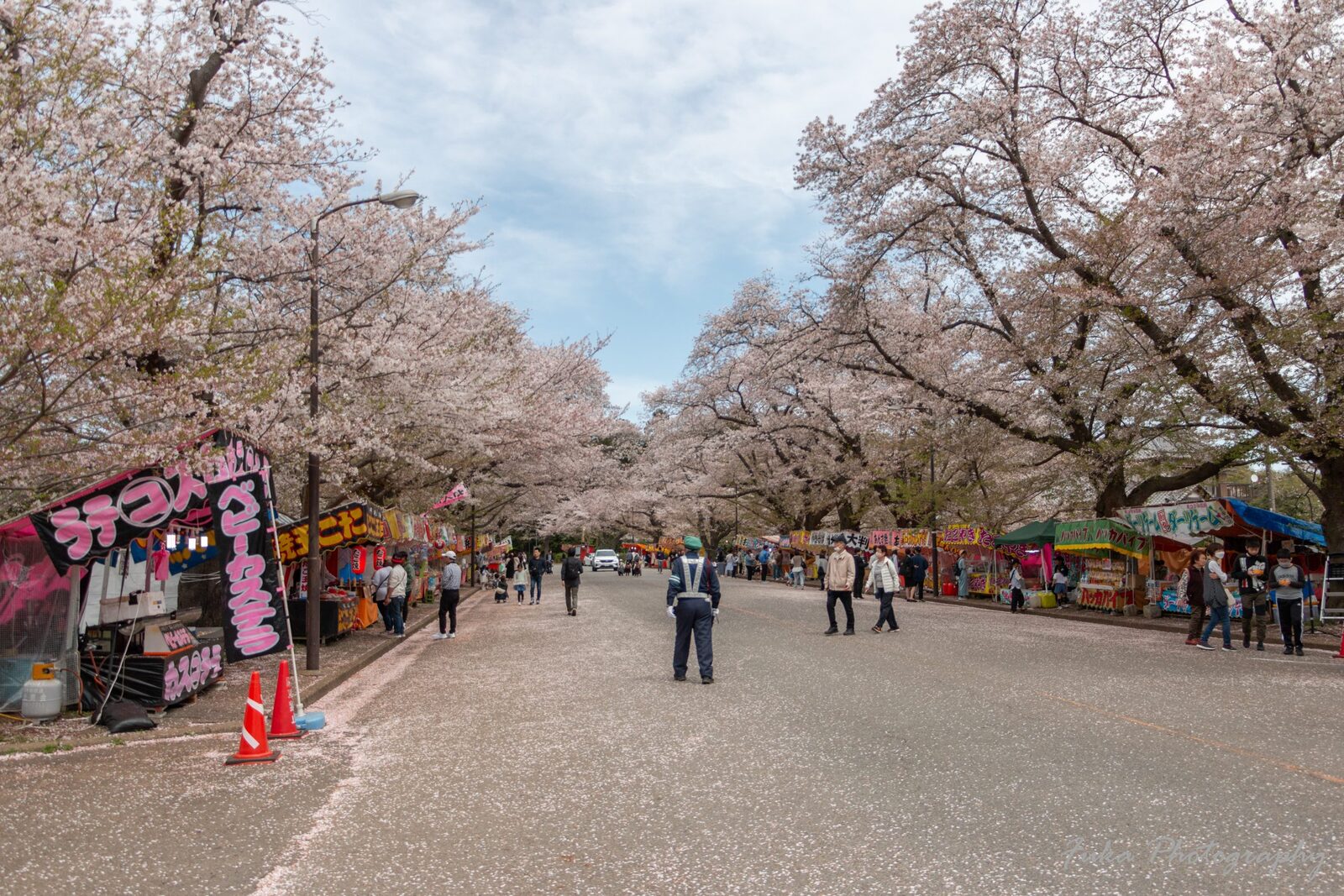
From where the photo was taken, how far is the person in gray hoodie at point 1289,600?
47.3ft

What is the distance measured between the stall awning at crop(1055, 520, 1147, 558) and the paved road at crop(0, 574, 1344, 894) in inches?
475

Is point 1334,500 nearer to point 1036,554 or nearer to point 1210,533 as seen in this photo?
point 1210,533

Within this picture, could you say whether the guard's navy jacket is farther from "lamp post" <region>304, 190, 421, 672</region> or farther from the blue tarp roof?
the blue tarp roof

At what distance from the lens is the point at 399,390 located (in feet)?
59.8

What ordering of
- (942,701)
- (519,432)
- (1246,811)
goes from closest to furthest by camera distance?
1. (1246,811)
2. (942,701)
3. (519,432)

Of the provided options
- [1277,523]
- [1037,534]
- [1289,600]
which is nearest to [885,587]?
[1289,600]

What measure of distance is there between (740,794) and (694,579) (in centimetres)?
518

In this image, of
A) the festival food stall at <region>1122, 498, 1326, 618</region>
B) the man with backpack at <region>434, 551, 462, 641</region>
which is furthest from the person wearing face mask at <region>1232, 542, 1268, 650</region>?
the man with backpack at <region>434, 551, 462, 641</region>

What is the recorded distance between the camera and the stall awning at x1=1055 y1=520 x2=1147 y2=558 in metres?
23.0

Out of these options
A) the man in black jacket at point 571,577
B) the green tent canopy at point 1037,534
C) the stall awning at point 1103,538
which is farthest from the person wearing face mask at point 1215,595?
the man in black jacket at point 571,577

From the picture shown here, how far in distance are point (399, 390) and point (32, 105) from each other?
1031 cm

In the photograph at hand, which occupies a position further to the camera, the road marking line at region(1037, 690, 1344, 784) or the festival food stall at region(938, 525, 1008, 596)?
the festival food stall at region(938, 525, 1008, 596)

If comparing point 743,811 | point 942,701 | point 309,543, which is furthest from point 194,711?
point 942,701

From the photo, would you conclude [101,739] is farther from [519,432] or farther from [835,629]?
[519,432]
